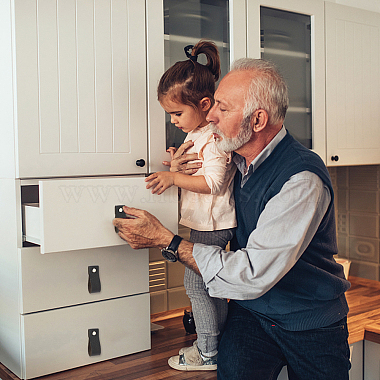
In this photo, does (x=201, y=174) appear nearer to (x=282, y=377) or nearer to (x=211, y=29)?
(x=211, y=29)

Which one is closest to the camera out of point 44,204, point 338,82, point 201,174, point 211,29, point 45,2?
point 44,204

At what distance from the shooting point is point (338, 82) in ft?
6.41

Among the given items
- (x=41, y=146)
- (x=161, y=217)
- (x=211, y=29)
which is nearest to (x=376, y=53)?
(x=211, y=29)

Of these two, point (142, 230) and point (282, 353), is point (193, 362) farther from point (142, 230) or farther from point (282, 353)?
point (142, 230)

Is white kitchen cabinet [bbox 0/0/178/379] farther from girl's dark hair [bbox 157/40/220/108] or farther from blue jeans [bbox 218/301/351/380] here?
blue jeans [bbox 218/301/351/380]

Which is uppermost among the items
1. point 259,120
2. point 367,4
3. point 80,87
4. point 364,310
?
point 367,4

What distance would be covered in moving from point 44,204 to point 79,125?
31 centimetres

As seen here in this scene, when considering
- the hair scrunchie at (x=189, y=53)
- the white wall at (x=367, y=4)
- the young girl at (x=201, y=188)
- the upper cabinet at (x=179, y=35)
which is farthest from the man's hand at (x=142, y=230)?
the white wall at (x=367, y=4)

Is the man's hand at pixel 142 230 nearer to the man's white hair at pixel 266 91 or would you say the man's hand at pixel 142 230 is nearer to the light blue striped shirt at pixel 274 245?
the light blue striped shirt at pixel 274 245

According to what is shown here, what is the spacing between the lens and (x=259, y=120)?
127 centimetres

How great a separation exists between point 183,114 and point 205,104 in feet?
0.26

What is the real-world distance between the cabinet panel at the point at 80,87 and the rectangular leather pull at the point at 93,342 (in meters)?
0.48

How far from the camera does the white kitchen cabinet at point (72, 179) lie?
3.96ft

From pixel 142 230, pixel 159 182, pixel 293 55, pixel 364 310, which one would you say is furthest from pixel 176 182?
pixel 364 310
